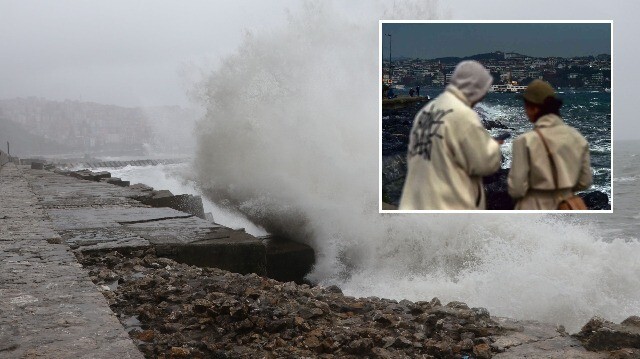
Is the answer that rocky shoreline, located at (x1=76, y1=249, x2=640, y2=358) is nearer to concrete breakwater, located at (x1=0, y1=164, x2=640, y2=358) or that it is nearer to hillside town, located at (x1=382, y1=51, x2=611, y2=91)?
concrete breakwater, located at (x1=0, y1=164, x2=640, y2=358)

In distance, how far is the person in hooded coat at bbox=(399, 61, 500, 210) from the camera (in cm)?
216

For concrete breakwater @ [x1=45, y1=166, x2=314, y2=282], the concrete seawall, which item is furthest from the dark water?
the concrete seawall

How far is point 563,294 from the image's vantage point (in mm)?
4273

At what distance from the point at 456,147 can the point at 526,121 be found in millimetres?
340

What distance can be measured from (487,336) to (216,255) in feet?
6.79

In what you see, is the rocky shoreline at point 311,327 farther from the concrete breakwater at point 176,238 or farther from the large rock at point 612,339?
the concrete breakwater at point 176,238

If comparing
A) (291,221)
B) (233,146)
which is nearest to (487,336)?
(291,221)

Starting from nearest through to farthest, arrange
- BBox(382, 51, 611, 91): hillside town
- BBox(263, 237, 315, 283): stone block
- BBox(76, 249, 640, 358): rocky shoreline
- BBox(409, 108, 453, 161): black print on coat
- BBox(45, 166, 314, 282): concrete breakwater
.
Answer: BBox(409, 108, 453, 161): black print on coat
BBox(76, 249, 640, 358): rocky shoreline
BBox(382, 51, 611, 91): hillside town
BBox(45, 166, 314, 282): concrete breakwater
BBox(263, 237, 315, 283): stone block

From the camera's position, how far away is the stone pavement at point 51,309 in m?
2.05

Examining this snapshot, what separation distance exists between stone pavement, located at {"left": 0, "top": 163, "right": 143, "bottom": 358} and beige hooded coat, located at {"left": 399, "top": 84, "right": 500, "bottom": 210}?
1263 millimetres

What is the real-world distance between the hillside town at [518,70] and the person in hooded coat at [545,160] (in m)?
0.43

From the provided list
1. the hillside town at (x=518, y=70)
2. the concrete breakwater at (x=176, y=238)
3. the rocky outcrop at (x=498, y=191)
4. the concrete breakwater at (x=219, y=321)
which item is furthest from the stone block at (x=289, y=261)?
the rocky outcrop at (x=498, y=191)

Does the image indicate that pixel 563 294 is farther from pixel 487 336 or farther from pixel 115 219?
pixel 115 219

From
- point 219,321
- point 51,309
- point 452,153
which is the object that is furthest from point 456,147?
point 51,309
